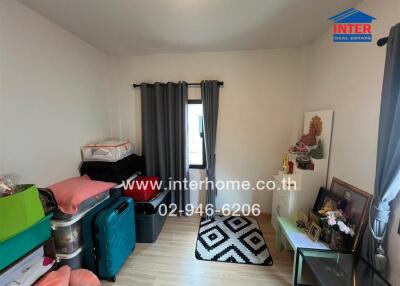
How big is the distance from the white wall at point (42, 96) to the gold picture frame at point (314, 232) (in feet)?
A: 8.28

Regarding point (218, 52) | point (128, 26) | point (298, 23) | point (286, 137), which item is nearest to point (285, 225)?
point (286, 137)

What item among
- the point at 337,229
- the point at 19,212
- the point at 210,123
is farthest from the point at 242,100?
the point at 19,212

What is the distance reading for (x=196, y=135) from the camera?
2797 mm

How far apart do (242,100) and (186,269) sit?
217 centimetres

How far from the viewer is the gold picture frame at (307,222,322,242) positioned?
1.58 meters

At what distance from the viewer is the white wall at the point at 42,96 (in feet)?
4.72

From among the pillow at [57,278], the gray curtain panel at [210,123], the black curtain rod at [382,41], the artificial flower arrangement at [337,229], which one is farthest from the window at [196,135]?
the black curtain rod at [382,41]

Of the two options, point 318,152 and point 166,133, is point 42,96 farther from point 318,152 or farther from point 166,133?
point 318,152

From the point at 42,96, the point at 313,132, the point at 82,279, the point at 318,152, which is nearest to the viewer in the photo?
the point at 82,279

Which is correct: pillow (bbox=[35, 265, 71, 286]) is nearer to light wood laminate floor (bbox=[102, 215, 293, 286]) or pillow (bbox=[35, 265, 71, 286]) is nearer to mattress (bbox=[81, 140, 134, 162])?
light wood laminate floor (bbox=[102, 215, 293, 286])

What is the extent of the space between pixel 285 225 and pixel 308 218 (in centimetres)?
28

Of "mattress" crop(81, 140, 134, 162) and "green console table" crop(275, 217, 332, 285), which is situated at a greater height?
"mattress" crop(81, 140, 134, 162)

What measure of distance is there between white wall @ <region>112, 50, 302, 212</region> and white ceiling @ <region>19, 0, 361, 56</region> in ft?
0.68

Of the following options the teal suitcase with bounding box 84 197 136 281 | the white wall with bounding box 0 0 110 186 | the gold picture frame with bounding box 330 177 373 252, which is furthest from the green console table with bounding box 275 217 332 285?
the white wall with bounding box 0 0 110 186
